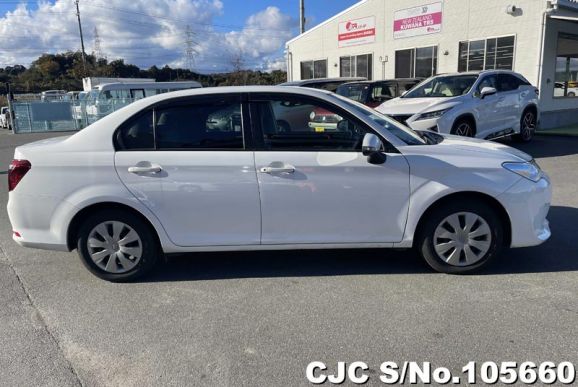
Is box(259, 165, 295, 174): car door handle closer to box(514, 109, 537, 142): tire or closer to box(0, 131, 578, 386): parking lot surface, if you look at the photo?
box(0, 131, 578, 386): parking lot surface

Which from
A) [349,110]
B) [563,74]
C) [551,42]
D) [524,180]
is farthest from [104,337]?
[563,74]

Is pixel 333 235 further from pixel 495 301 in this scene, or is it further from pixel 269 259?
pixel 495 301

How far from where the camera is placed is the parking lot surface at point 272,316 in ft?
9.52

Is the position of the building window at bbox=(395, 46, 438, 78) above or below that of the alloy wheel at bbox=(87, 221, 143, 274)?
above

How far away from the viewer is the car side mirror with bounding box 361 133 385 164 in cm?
368

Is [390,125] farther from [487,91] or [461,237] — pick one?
[487,91]

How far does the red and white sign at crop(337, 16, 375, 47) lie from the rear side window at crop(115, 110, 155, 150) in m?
18.4

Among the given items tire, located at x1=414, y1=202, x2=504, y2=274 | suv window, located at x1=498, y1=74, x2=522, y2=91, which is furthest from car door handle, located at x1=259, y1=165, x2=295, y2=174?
suv window, located at x1=498, y1=74, x2=522, y2=91

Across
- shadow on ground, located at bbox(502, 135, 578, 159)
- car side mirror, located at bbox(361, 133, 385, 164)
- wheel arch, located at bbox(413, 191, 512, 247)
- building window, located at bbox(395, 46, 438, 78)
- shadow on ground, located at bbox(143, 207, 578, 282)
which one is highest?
building window, located at bbox(395, 46, 438, 78)

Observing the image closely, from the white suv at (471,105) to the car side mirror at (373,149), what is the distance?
206 inches

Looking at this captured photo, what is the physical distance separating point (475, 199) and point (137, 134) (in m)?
2.87

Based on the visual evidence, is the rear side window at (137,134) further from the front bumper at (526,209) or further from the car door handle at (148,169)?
the front bumper at (526,209)

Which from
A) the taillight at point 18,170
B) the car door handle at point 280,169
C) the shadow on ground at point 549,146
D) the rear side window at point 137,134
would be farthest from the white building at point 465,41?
the taillight at point 18,170

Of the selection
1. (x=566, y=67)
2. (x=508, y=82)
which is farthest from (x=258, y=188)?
(x=566, y=67)
